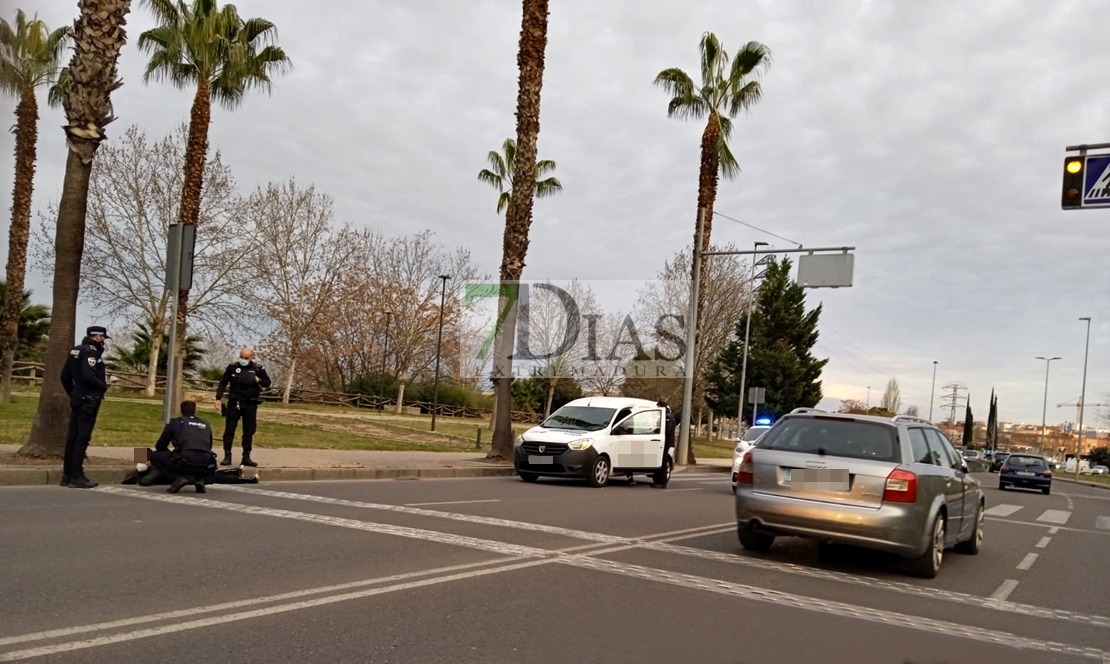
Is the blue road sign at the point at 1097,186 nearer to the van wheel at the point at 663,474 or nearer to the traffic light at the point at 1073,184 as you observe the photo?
the traffic light at the point at 1073,184

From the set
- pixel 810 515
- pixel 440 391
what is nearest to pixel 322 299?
pixel 440 391

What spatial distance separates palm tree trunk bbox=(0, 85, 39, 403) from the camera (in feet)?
87.7

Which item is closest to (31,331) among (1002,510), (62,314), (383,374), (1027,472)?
(383,374)

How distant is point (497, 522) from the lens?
1080 centimetres

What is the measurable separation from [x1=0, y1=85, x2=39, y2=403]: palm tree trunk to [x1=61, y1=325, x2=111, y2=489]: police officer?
17.7 metres

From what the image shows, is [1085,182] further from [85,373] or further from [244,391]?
[85,373]

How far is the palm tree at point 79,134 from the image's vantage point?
42.1 feet

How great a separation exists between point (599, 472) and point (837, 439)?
889 centimetres

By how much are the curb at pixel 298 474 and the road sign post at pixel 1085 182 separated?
40.0ft

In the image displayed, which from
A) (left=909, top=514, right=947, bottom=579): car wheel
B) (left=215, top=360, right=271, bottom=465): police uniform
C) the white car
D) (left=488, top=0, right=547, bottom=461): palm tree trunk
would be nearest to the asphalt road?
(left=909, top=514, right=947, bottom=579): car wheel

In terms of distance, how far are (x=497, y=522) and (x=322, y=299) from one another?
3902 cm

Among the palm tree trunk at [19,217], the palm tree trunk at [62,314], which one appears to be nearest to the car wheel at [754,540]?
the palm tree trunk at [62,314]

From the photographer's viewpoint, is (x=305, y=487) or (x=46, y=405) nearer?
(x=46, y=405)

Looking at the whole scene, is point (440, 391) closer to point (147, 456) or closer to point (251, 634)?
point (147, 456)
